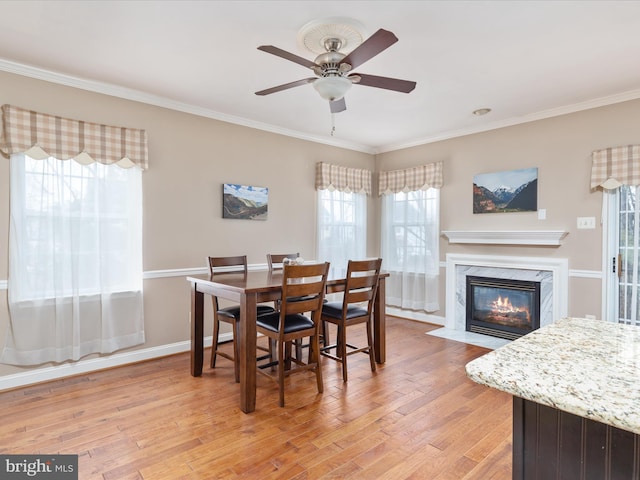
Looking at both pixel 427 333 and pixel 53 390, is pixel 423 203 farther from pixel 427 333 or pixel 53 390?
pixel 53 390

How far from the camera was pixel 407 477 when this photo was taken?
1.83 meters

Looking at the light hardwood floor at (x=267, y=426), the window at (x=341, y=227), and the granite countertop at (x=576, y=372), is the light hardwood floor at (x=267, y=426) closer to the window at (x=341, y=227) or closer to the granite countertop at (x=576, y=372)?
the granite countertop at (x=576, y=372)

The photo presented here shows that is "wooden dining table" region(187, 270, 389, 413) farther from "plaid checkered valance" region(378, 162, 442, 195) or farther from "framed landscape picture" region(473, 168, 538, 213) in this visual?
"plaid checkered valance" region(378, 162, 442, 195)

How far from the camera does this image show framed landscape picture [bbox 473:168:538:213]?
3.95 m

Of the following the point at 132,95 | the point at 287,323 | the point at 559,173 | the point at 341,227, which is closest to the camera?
the point at 287,323

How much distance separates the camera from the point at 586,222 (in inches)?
140

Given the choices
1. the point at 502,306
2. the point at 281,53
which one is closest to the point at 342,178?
the point at 502,306

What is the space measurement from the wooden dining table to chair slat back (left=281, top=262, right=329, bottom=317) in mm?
117

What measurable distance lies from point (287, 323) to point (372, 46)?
6.20ft

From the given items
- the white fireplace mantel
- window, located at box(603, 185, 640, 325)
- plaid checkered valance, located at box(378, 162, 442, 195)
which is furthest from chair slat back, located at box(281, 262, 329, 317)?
window, located at box(603, 185, 640, 325)

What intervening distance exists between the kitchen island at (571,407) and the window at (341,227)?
3930mm

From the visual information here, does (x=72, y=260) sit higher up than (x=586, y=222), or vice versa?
(x=586, y=222)

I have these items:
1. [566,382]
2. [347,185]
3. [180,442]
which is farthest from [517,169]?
[180,442]

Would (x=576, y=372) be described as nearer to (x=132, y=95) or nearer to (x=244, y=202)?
(x=244, y=202)
